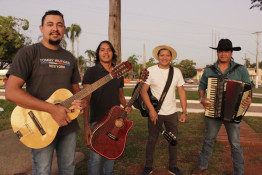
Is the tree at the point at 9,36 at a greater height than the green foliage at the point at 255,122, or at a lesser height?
greater

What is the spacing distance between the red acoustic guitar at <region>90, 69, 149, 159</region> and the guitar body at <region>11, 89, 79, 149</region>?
70cm

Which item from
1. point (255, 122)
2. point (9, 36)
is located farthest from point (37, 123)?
point (9, 36)

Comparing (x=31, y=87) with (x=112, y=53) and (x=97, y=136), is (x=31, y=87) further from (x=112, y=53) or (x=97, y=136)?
(x=112, y=53)

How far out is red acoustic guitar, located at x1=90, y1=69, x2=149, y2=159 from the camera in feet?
9.23

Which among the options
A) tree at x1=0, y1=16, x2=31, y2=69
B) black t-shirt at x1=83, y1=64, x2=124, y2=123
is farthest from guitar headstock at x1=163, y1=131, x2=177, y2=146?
tree at x1=0, y1=16, x2=31, y2=69

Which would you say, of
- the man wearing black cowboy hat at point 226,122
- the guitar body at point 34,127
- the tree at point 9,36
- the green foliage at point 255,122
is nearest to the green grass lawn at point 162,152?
the green foliage at point 255,122

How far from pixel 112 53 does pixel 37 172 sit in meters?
1.85

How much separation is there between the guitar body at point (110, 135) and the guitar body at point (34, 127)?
703mm

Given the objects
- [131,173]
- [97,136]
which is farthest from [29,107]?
[131,173]

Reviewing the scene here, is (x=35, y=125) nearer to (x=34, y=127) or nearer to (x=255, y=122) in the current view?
(x=34, y=127)

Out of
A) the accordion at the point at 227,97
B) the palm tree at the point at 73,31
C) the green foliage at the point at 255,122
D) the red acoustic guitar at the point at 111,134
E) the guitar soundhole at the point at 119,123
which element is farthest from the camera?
the palm tree at the point at 73,31

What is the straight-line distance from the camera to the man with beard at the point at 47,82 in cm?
207

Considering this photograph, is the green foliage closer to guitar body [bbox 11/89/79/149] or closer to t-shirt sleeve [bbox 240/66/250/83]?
t-shirt sleeve [bbox 240/66/250/83]

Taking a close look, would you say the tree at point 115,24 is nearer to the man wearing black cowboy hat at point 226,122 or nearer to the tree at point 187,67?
the man wearing black cowboy hat at point 226,122
